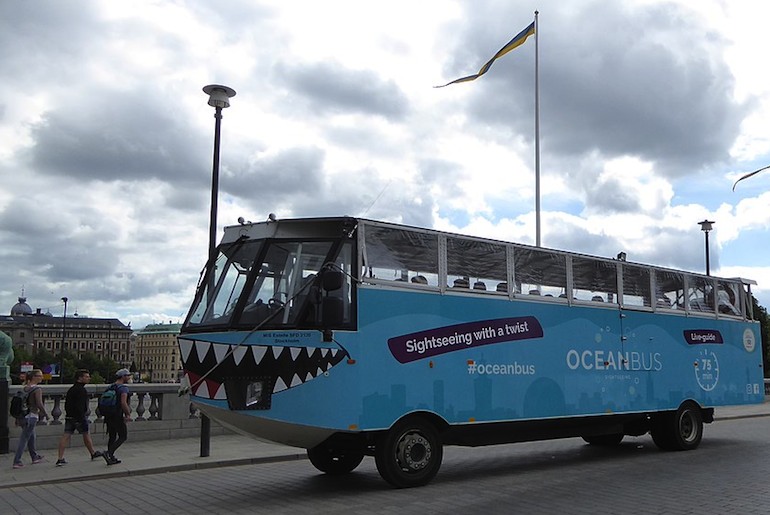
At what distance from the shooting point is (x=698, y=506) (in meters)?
8.80

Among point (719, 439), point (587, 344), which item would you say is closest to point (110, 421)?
point (587, 344)

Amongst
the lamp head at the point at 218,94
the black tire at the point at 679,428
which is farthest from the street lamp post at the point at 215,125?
the black tire at the point at 679,428

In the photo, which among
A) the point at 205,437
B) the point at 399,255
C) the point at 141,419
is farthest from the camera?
the point at 141,419

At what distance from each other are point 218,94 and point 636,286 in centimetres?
914

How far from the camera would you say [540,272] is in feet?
41.2

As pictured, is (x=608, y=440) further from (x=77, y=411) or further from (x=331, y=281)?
(x=77, y=411)

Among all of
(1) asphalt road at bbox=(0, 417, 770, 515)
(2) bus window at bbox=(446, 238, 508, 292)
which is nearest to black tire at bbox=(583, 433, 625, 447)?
(1) asphalt road at bbox=(0, 417, 770, 515)

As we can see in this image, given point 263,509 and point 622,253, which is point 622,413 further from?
point 263,509

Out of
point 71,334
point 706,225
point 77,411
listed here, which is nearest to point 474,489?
point 77,411

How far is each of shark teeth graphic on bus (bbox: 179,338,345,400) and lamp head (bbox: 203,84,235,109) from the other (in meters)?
6.93

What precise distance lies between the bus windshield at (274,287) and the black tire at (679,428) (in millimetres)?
7962

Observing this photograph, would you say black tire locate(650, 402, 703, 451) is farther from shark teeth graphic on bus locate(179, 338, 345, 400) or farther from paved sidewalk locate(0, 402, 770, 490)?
shark teeth graphic on bus locate(179, 338, 345, 400)

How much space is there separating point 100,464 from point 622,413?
9505 millimetres

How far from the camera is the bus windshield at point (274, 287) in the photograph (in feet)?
31.9
